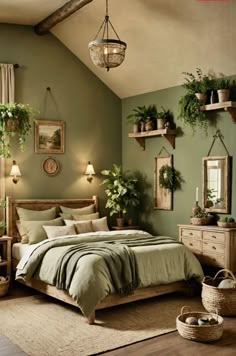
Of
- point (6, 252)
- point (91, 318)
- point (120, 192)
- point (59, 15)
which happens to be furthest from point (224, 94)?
point (6, 252)

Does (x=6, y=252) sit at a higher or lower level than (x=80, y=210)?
lower

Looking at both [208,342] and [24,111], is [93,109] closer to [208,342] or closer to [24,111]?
[24,111]

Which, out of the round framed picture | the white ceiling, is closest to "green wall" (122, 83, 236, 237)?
the white ceiling

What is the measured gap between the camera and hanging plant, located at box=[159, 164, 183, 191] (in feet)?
24.0

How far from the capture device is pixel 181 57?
671cm

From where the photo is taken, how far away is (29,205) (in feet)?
24.1

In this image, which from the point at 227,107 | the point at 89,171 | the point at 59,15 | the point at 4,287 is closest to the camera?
the point at 227,107

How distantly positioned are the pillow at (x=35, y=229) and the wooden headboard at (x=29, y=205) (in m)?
0.25

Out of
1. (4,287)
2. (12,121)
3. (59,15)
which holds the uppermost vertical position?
(59,15)

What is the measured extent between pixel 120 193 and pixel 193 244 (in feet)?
5.59

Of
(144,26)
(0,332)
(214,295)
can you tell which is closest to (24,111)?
(144,26)

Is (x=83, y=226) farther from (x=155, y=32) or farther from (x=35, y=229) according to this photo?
(x=155, y=32)

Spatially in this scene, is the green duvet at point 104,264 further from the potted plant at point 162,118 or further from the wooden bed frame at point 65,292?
the potted plant at point 162,118

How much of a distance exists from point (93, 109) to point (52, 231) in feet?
8.18
